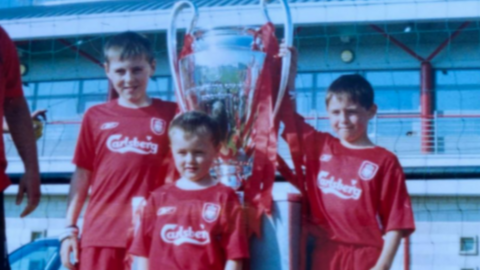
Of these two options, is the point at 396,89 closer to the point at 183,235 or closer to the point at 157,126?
the point at 157,126

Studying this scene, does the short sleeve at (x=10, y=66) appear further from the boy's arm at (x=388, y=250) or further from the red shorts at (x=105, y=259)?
the boy's arm at (x=388, y=250)

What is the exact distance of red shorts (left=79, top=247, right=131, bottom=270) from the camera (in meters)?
1.54

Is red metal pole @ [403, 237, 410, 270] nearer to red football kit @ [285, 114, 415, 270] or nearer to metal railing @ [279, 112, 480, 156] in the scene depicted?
metal railing @ [279, 112, 480, 156]

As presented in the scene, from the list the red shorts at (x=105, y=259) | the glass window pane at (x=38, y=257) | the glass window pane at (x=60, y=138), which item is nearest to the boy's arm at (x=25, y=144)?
the red shorts at (x=105, y=259)

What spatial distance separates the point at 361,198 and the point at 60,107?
1.18 metres

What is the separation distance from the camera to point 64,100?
7.70ft

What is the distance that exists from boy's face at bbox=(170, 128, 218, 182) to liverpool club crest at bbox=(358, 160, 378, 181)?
28cm

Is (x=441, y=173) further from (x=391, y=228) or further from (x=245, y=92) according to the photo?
(x=245, y=92)

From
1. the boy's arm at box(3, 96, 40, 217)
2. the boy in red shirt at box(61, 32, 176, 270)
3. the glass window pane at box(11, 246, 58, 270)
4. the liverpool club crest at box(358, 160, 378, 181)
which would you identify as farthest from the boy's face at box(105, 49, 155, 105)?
the glass window pane at box(11, 246, 58, 270)

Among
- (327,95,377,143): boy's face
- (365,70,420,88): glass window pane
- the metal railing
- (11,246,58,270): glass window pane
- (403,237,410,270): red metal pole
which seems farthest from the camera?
(11,246,58,270): glass window pane

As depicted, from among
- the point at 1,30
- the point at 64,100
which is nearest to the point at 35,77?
the point at 64,100

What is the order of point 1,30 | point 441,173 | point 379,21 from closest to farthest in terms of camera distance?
point 1,30
point 441,173
point 379,21

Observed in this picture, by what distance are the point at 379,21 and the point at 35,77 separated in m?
1.03

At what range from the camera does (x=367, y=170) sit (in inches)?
58.2
